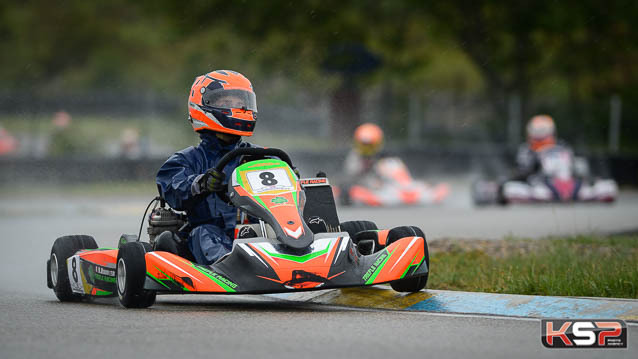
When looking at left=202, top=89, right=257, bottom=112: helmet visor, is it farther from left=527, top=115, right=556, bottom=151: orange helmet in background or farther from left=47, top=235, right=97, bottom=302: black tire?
left=527, top=115, right=556, bottom=151: orange helmet in background

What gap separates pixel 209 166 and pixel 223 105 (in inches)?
17.5

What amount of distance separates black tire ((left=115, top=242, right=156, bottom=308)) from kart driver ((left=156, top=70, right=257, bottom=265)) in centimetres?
30

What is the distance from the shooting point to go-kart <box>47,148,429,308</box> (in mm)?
7000

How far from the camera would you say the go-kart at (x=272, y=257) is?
7.00 meters

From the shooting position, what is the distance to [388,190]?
67.4ft

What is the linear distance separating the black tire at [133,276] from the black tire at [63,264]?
105cm

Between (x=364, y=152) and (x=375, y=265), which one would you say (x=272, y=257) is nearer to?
(x=375, y=265)

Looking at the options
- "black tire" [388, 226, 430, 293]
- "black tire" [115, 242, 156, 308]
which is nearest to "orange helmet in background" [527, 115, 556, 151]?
"black tire" [388, 226, 430, 293]

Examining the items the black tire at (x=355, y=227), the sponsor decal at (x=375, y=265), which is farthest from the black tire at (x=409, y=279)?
the black tire at (x=355, y=227)

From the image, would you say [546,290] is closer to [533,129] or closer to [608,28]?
[533,129]

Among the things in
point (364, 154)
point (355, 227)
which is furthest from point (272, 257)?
point (364, 154)

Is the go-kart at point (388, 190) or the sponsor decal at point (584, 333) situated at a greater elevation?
the go-kart at point (388, 190)

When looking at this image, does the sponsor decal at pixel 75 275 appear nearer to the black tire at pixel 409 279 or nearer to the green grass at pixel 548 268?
the black tire at pixel 409 279

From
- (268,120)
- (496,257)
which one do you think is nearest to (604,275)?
(496,257)
